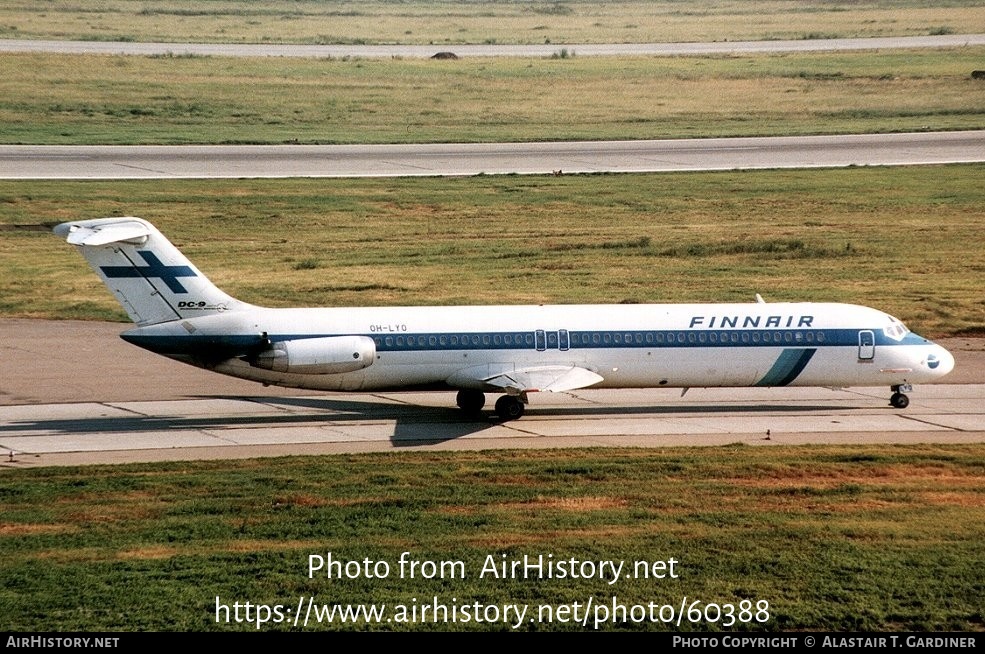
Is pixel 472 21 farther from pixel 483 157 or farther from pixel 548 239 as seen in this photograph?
pixel 548 239

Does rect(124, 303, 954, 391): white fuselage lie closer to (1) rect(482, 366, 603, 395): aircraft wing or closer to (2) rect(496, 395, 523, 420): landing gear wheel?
(1) rect(482, 366, 603, 395): aircraft wing

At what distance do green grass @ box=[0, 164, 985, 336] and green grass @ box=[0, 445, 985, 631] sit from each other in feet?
71.1

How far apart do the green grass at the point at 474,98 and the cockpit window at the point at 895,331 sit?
54.2 m

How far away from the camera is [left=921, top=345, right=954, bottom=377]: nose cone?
136 ft

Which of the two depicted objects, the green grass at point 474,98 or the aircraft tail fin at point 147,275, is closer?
the aircraft tail fin at point 147,275

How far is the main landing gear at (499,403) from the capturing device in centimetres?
3994

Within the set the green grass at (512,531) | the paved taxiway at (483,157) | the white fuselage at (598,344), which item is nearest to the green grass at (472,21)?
the paved taxiway at (483,157)

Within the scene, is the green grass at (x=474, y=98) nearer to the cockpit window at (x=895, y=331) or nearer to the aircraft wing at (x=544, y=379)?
the cockpit window at (x=895, y=331)

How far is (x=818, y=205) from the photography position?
2916 inches

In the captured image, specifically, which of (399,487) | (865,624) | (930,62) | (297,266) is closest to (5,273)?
(297,266)

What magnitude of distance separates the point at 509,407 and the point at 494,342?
1920mm

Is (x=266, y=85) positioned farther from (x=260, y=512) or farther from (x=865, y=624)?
(x=865, y=624)

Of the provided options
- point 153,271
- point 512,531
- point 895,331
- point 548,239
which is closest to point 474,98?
point 548,239

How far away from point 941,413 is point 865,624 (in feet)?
61.3
